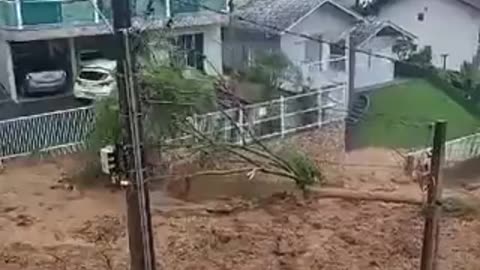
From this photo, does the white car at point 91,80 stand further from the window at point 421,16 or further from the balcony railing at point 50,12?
the window at point 421,16

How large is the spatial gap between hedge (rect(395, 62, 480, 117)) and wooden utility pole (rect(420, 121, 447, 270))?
271 centimetres

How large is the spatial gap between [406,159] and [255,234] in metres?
1.31

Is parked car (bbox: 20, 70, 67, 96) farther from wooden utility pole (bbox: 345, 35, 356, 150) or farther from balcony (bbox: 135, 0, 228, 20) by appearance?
wooden utility pole (bbox: 345, 35, 356, 150)

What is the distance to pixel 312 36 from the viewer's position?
303 inches

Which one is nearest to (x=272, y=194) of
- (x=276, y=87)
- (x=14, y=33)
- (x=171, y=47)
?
(x=171, y=47)

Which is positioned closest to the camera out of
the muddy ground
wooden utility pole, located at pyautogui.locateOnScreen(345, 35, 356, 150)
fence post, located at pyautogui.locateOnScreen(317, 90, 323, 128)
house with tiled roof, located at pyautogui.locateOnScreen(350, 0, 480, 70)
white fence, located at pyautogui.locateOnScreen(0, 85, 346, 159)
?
the muddy ground

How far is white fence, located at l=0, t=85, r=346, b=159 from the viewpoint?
20.2ft

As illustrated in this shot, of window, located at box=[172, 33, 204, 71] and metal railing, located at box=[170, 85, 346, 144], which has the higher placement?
window, located at box=[172, 33, 204, 71]

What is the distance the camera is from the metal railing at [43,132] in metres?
6.20

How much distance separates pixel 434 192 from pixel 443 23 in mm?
5764

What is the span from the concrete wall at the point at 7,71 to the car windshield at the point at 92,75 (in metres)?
0.75

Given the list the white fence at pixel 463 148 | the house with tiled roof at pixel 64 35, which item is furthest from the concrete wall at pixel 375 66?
the house with tiled roof at pixel 64 35

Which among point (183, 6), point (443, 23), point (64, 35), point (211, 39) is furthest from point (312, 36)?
point (64, 35)

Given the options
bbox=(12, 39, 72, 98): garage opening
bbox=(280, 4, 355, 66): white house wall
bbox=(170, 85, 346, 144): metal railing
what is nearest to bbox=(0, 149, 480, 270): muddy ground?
bbox=(170, 85, 346, 144): metal railing
